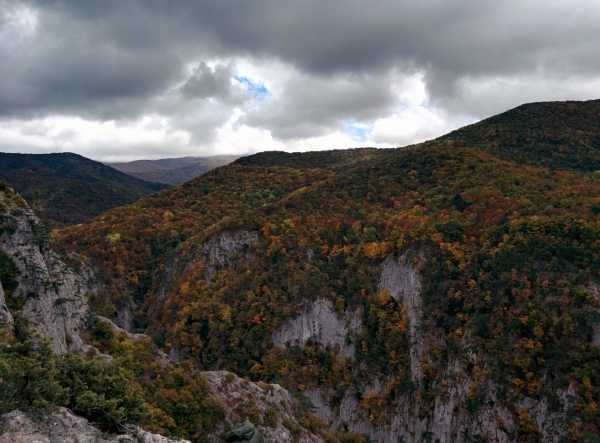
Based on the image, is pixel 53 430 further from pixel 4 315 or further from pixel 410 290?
pixel 410 290

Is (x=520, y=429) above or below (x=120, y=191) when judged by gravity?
below

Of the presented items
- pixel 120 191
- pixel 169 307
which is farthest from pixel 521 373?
pixel 120 191

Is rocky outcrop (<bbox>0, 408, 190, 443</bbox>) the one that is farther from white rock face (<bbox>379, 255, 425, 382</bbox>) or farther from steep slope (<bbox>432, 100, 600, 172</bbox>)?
steep slope (<bbox>432, 100, 600, 172</bbox>)

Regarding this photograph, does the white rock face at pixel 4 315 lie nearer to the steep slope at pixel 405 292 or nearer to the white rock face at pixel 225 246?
the steep slope at pixel 405 292

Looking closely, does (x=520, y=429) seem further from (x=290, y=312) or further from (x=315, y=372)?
(x=290, y=312)

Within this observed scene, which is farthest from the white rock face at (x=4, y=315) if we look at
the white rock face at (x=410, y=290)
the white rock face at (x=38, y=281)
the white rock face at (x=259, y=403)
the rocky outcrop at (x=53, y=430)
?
the white rock face at (x=410, y=290)

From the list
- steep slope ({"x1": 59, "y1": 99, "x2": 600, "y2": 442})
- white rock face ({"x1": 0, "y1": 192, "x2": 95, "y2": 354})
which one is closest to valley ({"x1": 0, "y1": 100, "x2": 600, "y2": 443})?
white rock face ({"x1": 0, "y1": 192, "x2": 95, "y2": 354})
